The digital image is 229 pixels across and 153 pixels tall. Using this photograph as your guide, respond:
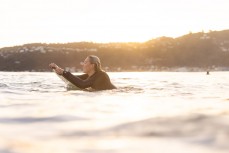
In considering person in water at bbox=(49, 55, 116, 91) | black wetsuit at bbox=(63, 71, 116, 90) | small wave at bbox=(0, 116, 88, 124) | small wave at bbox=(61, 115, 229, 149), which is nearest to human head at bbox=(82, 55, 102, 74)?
person in water at bbox=(49, 55, 116, 91)

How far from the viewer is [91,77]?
1318 centimetres

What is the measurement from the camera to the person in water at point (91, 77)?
12.6 meters

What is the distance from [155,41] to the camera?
19350cm

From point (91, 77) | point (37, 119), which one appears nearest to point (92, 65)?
point (91, 77)

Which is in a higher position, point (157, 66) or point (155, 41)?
point (155, 41)

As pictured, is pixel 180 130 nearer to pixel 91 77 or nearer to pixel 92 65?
pixel 91 77

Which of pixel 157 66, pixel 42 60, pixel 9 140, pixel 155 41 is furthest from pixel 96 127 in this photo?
pixel 155 41

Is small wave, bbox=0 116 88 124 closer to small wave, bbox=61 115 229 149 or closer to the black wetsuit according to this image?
small wave, bbox=61 115 229 149

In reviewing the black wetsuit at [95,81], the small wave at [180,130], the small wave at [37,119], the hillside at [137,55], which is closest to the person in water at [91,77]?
the black wetsuit at [95,81]

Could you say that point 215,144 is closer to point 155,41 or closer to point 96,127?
point 96,127

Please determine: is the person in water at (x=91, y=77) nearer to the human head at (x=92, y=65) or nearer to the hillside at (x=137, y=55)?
the human head at (x=92, y=65)

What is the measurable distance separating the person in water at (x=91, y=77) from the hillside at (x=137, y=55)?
414 ft

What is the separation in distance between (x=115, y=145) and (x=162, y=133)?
0.75 m

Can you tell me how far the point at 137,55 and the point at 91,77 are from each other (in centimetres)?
15893
